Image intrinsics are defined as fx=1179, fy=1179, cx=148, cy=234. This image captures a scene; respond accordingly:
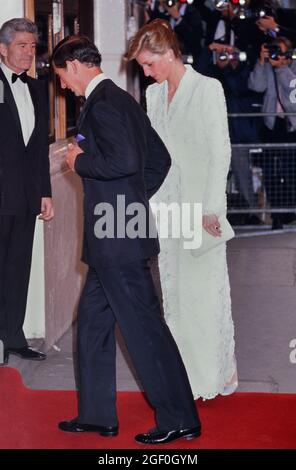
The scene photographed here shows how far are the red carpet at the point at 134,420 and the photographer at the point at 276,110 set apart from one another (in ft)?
20.0

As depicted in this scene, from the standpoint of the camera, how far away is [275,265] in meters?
10.3

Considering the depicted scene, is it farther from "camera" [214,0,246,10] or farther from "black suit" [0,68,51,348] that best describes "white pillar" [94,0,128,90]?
"black suit" [0,68,51,348]

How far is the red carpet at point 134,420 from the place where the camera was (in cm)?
521

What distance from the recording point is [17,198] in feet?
21.3

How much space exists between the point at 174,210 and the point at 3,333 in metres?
1.43

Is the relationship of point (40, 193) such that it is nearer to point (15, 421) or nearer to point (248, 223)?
point (15, 421)

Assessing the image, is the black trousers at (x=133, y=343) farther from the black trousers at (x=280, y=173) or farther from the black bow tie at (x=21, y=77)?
the black trousers at (x=280, y=173)

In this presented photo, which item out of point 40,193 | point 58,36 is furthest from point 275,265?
point 40,193

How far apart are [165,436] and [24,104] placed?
92.7 inches

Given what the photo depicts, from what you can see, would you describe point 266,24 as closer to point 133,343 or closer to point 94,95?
point 94,95

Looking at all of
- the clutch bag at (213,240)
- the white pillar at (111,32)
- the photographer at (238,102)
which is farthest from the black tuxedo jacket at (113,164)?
the photographer at (238,102)

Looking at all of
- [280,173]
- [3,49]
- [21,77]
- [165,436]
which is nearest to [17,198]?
[21,77]

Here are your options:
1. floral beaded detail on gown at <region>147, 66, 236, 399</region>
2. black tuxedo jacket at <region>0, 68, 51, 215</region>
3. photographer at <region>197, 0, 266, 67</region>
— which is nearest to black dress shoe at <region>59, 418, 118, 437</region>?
floral beaded detail on gown at <region>147, 66, 236, 399</region>

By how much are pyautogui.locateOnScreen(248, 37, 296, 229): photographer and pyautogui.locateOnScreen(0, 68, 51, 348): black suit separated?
18.4 ft
